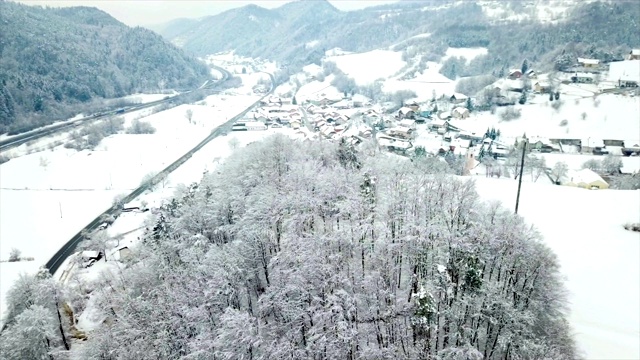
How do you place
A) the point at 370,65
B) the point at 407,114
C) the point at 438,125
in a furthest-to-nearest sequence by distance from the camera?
the point at 370,65 < the point at 407,114 < the point at 438,125

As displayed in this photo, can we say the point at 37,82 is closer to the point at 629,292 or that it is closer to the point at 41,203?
the point at 41,203

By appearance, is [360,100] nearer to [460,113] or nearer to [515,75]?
[460,113]

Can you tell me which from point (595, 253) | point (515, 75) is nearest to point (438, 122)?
point (515, 75)

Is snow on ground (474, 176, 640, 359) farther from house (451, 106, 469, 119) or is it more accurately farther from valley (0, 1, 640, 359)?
house (451, 106, 469, 119)

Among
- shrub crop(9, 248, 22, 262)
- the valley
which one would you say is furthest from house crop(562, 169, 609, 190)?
shrub crop(9, 248, 22, 262)

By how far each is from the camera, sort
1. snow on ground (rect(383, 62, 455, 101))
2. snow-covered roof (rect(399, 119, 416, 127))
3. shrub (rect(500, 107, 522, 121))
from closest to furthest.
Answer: shrub (rect(500, 107, 522, 121)) < snow-covered roof (rect(399, 119, 416, 127)) < snow on ground (rect(383, 62, 455, 101))

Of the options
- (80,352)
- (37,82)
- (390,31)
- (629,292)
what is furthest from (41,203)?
(390,31)

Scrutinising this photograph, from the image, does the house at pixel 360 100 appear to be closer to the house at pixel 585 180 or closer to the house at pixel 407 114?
the house at pixel 407 114
